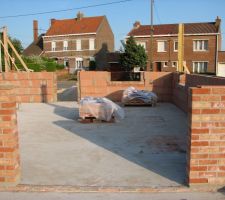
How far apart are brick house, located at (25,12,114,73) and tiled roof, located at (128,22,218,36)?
7.54 meters

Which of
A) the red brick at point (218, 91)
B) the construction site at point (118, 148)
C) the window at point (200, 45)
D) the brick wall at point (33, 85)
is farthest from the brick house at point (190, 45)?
the red brick at point (218, 91)

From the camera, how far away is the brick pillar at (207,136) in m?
4.38

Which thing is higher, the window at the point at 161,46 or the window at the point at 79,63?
the window at the point at 161,46

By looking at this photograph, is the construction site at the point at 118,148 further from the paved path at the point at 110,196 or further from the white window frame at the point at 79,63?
the white window frame at the point at 79,63

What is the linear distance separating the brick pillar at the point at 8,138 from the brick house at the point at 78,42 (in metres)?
42.5

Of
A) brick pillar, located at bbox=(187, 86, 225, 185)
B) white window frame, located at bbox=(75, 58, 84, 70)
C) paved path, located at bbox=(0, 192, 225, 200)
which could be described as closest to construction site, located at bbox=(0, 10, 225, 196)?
brick pillar, located at bbox=(187, 86, 225, 185)

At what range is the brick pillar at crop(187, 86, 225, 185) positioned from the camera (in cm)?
438

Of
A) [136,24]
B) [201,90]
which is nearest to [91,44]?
[136,24]

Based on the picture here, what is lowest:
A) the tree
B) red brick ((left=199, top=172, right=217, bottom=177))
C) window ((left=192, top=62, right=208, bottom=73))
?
red brick ((left=199, top=172, right=217, bottom=177))

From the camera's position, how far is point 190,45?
38688mm

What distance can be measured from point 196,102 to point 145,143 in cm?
313

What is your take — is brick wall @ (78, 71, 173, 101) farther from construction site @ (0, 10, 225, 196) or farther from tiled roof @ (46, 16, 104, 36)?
tiled roof @ (46, 16, 104, 36)

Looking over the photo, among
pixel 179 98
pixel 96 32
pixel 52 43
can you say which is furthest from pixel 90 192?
pixel 52 43

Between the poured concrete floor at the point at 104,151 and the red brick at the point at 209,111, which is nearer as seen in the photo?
the red brick at the point at 209,111
